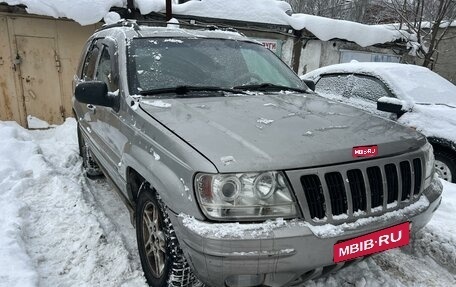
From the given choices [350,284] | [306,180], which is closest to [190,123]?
[306,180]

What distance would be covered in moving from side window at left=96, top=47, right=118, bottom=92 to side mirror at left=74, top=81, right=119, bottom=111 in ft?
0.59

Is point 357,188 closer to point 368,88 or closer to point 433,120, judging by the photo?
point 433,120

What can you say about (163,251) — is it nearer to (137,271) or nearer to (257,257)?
(137,271)

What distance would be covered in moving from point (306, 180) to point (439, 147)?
12.5 ft

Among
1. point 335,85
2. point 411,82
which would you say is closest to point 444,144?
point 411,82

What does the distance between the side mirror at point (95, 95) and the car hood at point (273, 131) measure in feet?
1.26

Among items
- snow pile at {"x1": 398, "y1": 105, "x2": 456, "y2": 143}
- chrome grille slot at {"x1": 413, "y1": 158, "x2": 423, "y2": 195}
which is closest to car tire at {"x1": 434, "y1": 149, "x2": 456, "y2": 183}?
snow pile at {"x1": 398, "y1": 105, "x2": 456, "y2": 143}

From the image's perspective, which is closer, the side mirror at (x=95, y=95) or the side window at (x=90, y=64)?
the side mirror at (x=95, y=95)

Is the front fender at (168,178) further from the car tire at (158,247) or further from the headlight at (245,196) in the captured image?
the car tire at (158,247)

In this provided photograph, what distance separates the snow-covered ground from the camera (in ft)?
9.00

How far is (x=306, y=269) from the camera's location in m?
1.99

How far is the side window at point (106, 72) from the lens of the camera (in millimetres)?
3237

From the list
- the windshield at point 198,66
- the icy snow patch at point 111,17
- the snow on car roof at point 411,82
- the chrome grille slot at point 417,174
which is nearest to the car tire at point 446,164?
the snow on car roof at point 411,82

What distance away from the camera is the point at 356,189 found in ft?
7.00
